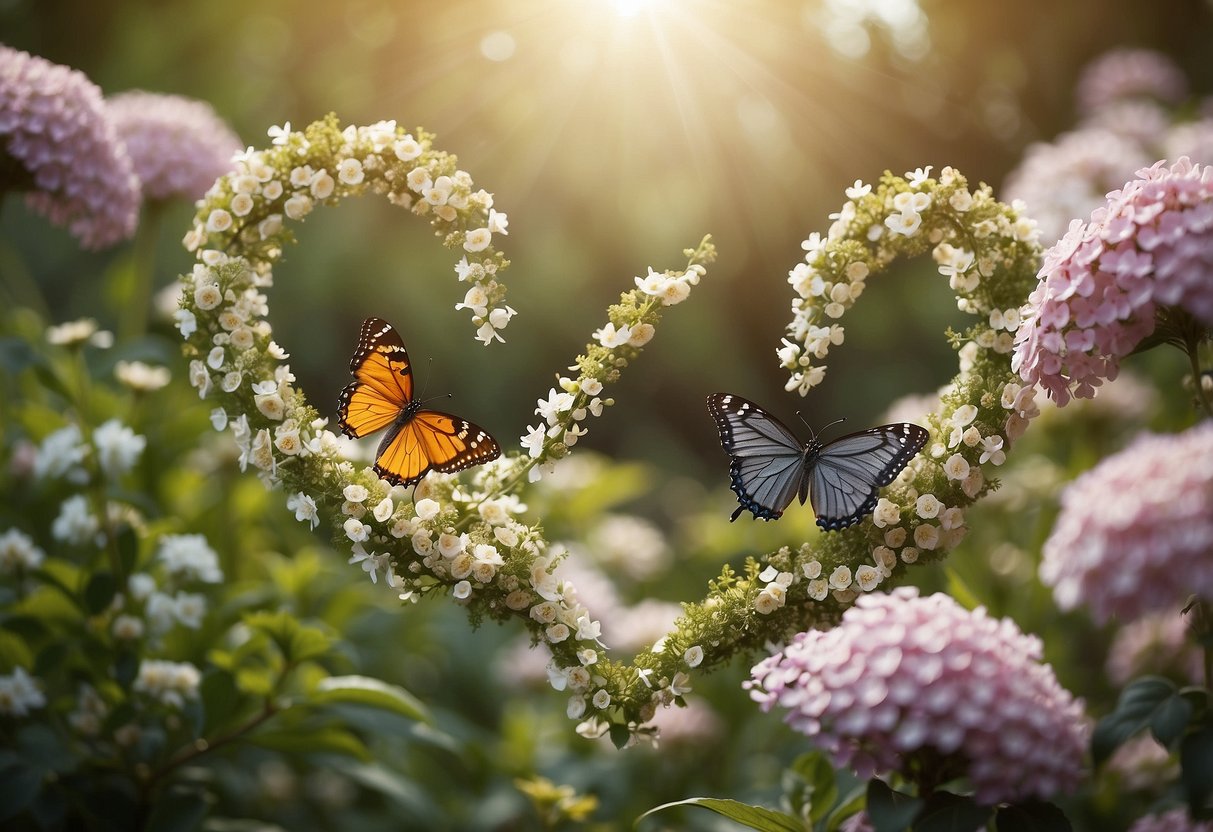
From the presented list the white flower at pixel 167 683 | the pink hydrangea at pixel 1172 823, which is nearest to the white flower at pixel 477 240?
the white flower at pixel 167 683

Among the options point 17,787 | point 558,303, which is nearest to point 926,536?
point 17,787

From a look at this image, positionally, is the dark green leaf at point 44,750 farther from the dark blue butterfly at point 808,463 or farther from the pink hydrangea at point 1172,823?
the pink hydrangea at point 1172,823

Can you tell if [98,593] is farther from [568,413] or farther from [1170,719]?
[1170,719]

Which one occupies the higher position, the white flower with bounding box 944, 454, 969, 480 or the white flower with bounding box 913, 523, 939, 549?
the white flower with bounding box 944, 454, 969, 480

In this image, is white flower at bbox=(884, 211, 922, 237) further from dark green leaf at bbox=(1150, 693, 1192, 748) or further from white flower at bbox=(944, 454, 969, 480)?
dark green leaf at bbox=(1150, 693, 1192, 748)

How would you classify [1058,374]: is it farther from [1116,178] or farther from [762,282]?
[762,282]

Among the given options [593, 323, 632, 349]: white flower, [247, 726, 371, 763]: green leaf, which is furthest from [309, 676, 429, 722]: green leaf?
[593, 323, 632, 349]: white flower
